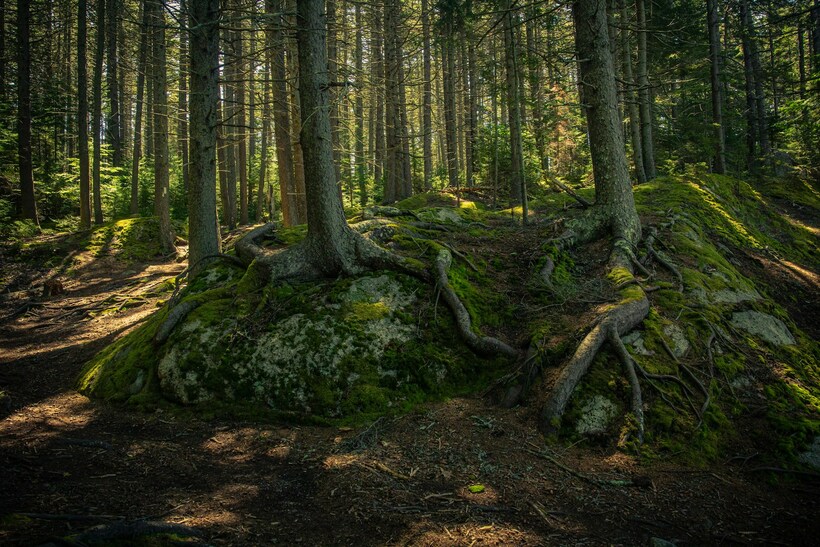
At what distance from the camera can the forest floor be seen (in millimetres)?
3213

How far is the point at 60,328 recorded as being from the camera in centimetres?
1032

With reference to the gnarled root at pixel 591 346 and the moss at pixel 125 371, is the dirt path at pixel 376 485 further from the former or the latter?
the moss at pixel 125 371

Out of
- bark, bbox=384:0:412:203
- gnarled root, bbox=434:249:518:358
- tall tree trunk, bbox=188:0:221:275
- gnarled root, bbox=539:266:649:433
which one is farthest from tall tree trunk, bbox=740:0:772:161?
tall tree trunk, bbox=188:0:221:275

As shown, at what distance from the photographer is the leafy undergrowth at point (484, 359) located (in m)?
4.78

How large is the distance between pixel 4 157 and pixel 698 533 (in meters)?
25.5

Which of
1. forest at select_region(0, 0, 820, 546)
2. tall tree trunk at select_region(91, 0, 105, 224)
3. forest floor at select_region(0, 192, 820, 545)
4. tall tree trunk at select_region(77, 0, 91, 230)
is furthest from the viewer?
tall tree trunk at select_region(91, 0, 105, 224)

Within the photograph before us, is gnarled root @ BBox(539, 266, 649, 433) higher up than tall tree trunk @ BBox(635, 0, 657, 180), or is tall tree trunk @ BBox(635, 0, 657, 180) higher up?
tall tree trunk @ BBox(635, 0, 657, 180)

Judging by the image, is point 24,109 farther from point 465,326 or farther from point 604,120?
point 604,120

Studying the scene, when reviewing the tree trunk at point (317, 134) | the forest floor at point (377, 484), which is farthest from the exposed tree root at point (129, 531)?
the tree trunk at point (317, 134)

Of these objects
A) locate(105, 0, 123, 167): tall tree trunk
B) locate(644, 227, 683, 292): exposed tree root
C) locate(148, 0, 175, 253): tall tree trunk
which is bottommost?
locate(644, 227, 683, 292): exposed tree root

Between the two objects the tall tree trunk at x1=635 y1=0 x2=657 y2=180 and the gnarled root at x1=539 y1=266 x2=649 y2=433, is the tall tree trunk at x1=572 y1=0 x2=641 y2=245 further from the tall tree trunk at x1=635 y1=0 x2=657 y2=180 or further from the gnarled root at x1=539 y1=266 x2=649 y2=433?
the tall tree trunk at x1=635 y1=0 x2=657 y2=180

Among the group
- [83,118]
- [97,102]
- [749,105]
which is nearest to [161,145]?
[83,118]

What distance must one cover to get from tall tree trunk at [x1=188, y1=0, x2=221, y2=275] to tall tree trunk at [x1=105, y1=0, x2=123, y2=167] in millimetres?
7564

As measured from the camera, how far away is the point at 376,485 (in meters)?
3.92
